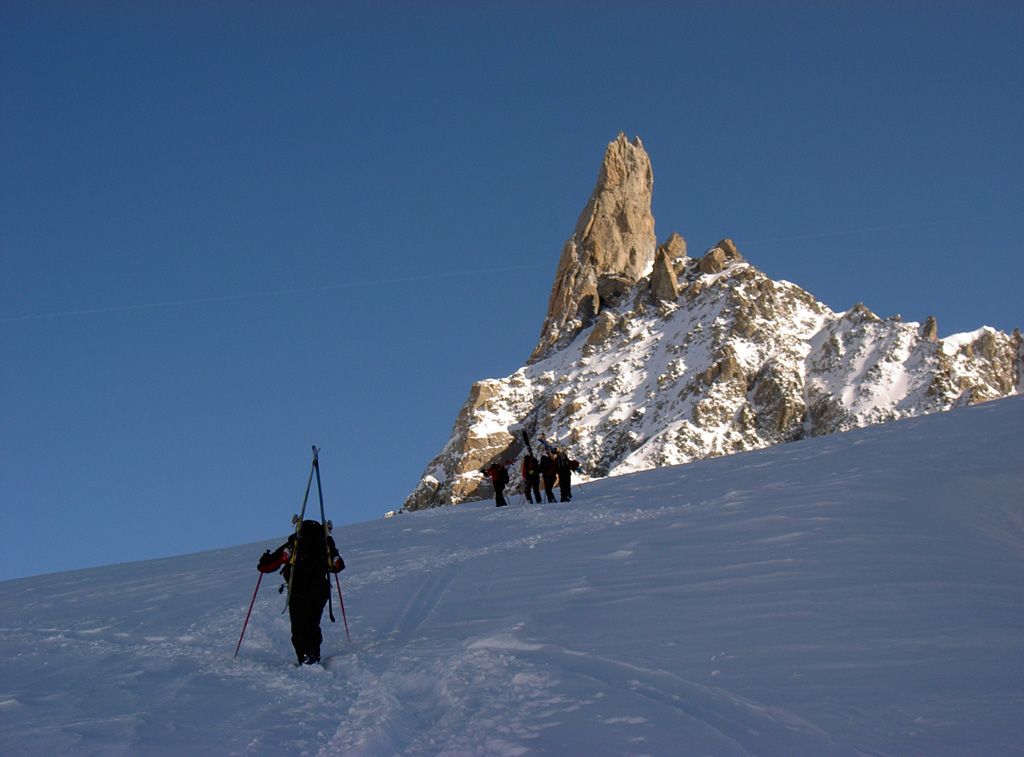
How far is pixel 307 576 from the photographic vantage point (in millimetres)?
8672

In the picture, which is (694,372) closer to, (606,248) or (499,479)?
(606,248)

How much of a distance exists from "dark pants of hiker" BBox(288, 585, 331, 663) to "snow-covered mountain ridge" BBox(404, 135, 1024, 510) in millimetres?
110761

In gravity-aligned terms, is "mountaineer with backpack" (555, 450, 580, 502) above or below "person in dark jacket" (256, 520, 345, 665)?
above

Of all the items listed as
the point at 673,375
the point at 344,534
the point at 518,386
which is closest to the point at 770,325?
the point at 673,375

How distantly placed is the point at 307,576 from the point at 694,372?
136m

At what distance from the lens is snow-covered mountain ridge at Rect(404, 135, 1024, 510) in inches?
4953

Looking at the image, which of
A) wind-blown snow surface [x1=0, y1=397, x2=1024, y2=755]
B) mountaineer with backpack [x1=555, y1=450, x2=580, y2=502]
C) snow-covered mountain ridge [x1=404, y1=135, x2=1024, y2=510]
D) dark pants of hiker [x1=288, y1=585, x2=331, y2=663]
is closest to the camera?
wind-blown snow surface [x1=0, y1=397, x2=1024, y2=755]

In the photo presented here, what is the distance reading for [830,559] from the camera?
9.06m

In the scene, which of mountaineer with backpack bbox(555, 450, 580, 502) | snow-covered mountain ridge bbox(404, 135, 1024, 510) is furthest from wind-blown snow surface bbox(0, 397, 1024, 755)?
snow-covered mountain ridge bbox(404, 135, 1024, 510)

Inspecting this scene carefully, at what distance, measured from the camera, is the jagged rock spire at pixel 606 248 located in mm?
167500

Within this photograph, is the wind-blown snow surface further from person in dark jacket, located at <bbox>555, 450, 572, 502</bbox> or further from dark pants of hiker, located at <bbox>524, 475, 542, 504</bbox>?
dark pants of hiker, located at <bbox>524, 475, 542, 504</bbox>

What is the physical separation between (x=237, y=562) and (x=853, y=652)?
1360 centimetres

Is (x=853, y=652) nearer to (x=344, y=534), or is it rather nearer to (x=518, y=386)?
(x=344, y=534)

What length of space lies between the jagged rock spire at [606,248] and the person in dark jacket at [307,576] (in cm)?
15441
